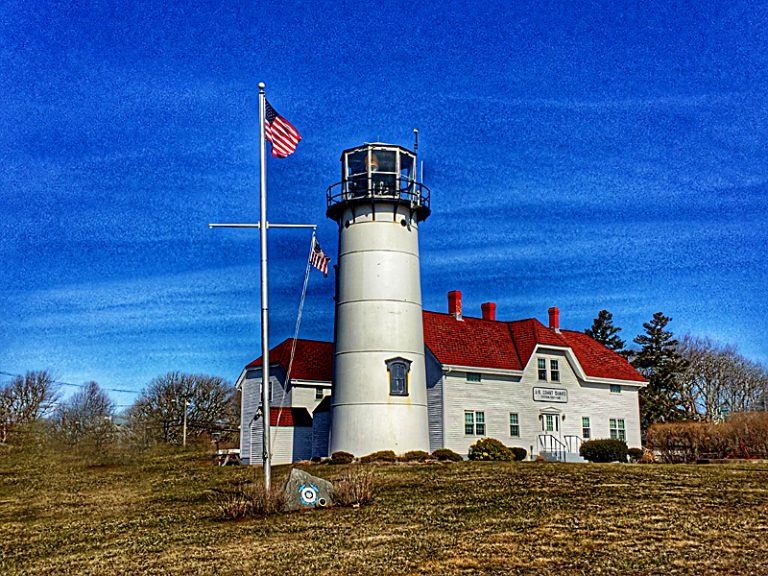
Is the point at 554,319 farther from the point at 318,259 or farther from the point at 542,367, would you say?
the point at 318,259

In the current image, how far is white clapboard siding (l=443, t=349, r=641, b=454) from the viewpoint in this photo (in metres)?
37.0

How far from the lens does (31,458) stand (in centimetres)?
3147

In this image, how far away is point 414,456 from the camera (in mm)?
31859

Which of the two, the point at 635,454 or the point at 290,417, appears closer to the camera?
the point at 290,417

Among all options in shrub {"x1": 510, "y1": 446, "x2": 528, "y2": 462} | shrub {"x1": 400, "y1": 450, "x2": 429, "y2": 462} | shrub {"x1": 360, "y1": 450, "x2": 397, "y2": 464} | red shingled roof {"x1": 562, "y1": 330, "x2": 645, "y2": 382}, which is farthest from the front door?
shrub {"x1": 360, "y1": 450, "x2": 397, "y2": 464}

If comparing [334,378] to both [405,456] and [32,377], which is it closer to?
[405,456]

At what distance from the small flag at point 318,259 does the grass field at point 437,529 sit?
6.36 metres

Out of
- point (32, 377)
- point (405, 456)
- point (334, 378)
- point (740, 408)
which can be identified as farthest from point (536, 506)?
point (740, 408)

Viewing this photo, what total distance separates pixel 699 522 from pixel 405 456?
17.4 m

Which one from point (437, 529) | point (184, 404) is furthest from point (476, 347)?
point (184, 404)

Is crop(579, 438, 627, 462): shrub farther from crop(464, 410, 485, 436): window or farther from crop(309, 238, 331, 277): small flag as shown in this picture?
crop(309, 238, 331, 277): small flag

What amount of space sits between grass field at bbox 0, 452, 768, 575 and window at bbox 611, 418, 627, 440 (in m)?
18.7

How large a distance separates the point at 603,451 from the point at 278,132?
24649 millimetres

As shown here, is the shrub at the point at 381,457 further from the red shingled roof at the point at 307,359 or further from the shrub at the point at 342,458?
the red shingled roof at the point at 307,359
